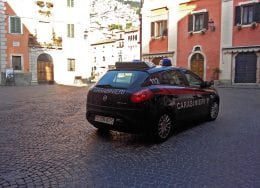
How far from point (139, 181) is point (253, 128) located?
14.9 ft

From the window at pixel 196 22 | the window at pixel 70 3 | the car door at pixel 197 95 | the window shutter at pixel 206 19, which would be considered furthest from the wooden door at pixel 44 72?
the car door at pixel 197 95

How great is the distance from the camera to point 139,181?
4219 mm

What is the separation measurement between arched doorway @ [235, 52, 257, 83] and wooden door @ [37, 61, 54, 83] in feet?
60.2

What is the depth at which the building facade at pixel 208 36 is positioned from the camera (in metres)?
24.3

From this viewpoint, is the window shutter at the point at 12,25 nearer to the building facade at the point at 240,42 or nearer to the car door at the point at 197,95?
the building facade at the point at 240,42

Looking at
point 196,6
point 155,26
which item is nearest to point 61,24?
point 155,26

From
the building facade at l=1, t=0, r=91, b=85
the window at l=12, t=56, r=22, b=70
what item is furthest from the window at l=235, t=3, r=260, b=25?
the window at l=12, t=56, r=22, b=70

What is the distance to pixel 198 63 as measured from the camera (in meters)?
28.0

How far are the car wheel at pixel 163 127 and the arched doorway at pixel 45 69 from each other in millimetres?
26786

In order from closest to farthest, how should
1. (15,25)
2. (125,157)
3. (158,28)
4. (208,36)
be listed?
(125,157)
(208,36)
(15,25)
(158,28)

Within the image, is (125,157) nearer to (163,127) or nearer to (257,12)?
(163,127)

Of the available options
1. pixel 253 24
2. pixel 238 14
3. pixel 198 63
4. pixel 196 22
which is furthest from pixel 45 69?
pixel 253 24

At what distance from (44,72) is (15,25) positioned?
5325 mm

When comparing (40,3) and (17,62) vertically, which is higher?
(40,3)
